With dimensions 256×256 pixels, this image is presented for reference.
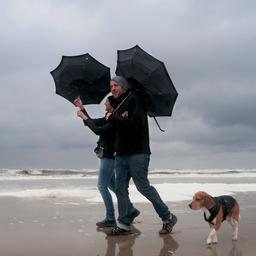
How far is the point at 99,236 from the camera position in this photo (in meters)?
5.95

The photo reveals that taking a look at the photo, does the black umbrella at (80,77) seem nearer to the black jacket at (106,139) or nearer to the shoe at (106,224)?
the black jacket at (106,139)

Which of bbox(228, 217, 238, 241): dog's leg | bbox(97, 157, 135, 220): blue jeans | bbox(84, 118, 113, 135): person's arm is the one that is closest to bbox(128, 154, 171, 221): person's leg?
bbox(84, 118, 113, 135): person's arm

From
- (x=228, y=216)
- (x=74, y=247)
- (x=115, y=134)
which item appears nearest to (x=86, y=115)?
(x=115, y=134)

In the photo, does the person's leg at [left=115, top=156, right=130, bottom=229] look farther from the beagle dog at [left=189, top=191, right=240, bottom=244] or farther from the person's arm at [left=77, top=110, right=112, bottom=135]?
the beagle dog at [left=189, top=191, right=240, bottom=244]

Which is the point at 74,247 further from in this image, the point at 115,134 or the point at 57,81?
the point at 57,81

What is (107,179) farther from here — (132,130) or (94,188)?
(94,188)

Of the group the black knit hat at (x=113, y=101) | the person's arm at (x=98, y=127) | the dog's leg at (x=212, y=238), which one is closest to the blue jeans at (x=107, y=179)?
the person's arm at (x=98, y=127)

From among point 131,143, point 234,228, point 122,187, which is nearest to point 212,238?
point 234,228

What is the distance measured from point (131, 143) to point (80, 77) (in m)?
1.29

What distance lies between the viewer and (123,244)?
5.42m

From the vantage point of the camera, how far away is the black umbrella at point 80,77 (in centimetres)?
642

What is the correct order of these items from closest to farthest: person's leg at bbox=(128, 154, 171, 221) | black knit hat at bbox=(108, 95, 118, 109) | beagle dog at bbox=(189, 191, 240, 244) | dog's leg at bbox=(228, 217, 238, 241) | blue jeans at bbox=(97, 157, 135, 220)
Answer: beagle dog at bbox=(189, 191, 240, 244), dog's leg at bbox=(228, 217, 238, 241), person's leg at bbox=(128, 154, 171, 221), black knit hat at bbox=(108, 95, 118, 109), blue jeans at bbox=(97, 157, 135, 220)

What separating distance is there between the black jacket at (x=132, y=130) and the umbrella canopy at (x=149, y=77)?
23cm

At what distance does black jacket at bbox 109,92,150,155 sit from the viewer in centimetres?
581
